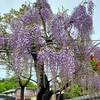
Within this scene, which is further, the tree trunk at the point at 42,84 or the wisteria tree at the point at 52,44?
the tree trunk at the point at 42,84

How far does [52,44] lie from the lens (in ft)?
17.6

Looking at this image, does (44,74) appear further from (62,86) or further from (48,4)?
(48,4)

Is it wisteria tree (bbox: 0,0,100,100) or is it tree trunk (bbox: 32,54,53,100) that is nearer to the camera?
wisteria tree (bbox: 0,0,100,100)

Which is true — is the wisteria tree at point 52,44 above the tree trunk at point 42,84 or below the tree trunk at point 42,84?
A: above

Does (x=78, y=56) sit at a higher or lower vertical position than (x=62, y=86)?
higher

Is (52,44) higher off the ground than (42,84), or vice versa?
(52,44)

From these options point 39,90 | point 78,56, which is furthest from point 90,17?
point 39,90

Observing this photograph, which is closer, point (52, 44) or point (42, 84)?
point (52, 44)

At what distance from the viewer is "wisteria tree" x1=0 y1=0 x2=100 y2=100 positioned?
498 cm

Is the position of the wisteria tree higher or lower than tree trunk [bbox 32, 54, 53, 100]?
higher

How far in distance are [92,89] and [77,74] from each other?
1472mm

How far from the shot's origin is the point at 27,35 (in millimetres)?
4977

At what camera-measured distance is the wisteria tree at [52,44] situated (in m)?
4.98

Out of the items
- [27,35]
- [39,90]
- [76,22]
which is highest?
[76,22]
